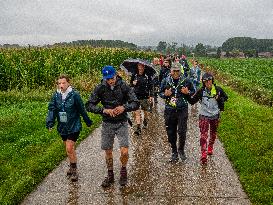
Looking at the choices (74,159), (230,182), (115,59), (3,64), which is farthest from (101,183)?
(115,59)

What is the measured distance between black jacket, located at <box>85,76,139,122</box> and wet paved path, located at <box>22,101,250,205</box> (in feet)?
4.23

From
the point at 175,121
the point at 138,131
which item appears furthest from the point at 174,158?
the point at 138,131

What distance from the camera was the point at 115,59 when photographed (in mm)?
35781

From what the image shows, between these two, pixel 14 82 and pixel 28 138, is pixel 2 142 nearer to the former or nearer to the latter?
pixel 28 138

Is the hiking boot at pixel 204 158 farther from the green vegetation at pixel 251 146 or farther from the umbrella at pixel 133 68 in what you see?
the umbrella at pixel 133 68

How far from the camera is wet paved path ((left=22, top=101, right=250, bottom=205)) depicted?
664cm

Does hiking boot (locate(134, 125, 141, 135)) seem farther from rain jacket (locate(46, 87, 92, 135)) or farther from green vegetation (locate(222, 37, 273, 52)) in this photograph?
green vegetation (locate(222, 37, 273, 52))

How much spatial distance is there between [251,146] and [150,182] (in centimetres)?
349

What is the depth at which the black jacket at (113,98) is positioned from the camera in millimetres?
7023

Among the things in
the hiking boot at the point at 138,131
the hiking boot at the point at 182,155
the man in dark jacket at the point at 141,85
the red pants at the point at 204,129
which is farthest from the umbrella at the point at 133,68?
the hiking boot at the point at 182,155

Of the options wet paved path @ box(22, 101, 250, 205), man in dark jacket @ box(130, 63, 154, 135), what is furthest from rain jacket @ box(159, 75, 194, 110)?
Result: man in dark jacket @ box(130, 63, 154, 135)

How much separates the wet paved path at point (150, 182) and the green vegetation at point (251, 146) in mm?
222

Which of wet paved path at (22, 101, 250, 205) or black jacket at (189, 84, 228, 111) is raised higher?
black jacket at (189, 84, 228, 111)

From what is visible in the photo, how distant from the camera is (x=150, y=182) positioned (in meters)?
7.38
